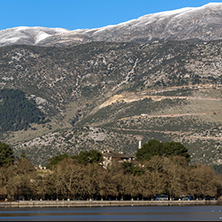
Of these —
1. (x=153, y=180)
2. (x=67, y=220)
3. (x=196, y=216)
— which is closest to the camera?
(x=67, y=220)

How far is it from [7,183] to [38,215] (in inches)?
1733

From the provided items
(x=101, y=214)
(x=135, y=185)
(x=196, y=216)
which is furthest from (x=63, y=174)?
(x=196, y=216)

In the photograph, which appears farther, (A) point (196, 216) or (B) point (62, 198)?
(B) point (62, 198)

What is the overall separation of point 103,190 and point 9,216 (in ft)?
167

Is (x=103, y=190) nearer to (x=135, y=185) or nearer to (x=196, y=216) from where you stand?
(x=135, y=185)

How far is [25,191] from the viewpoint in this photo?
617 feet

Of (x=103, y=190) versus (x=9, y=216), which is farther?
→ (x=103, y=190)

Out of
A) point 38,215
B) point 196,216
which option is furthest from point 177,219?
point 38,215

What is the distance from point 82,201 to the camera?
187875 mm

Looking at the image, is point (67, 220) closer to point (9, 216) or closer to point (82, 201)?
point (9, 216)

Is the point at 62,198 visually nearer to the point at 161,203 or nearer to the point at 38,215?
the point at 161,203

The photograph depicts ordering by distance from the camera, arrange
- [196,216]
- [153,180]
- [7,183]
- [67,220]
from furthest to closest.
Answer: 1. [153,180]
2. [7,183]
3. [196,216]
4. [67,220]

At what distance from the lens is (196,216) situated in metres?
142

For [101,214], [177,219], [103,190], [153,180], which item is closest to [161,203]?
[153,180]
